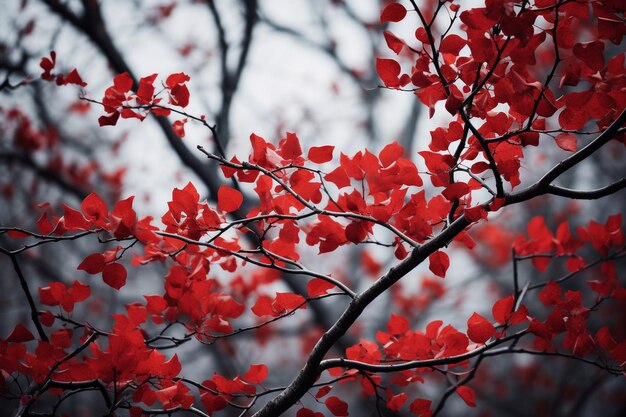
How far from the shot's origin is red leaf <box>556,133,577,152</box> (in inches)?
39.6

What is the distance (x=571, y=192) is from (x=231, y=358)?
3.77 metres

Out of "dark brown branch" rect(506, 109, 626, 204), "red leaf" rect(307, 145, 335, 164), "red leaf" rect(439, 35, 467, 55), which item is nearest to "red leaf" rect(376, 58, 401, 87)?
"red leaf" rect(439, 35, 467, 55)

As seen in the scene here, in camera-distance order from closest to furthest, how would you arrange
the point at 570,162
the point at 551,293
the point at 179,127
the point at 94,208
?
the point at 570,162, the point at 94,208, the point at 551,293, the point at 179,127

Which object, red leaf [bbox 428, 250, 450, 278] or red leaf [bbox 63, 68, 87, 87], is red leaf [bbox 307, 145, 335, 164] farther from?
red leaf [bbox 63, 68, 87, 87]

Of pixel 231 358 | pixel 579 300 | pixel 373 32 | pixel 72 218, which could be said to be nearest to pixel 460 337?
pixel 579 300

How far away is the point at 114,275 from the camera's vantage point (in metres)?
1.09

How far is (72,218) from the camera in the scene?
41.6 inches

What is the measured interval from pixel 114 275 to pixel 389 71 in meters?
0.82

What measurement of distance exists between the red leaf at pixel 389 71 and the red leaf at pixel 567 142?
39 cm

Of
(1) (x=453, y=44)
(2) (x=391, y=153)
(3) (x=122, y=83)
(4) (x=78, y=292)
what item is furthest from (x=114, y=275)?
(1) (x=453, y=44)

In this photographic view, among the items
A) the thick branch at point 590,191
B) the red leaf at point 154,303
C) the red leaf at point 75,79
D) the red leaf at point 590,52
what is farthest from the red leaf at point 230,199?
the red leaf at point 590,52

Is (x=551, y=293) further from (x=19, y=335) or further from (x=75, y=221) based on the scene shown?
(x=19, y=335)

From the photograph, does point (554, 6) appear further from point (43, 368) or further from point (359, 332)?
point (359, 332)

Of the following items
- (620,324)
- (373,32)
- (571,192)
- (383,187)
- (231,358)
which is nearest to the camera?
(571,192)
